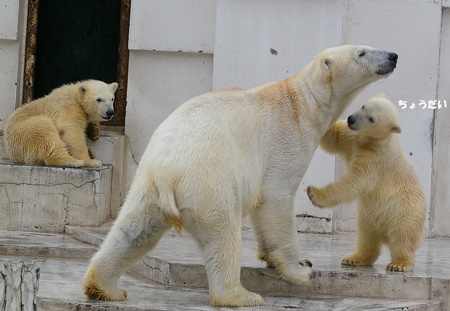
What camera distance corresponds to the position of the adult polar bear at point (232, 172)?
3.32 meters

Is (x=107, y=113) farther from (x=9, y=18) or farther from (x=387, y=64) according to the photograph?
(x=387, y=64)

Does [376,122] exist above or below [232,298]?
above

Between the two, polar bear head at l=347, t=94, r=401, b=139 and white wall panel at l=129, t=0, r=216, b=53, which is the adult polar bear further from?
white wall panel at l=129, t=0, r=216, b=53

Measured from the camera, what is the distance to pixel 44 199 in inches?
228

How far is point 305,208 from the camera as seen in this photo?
6211mm

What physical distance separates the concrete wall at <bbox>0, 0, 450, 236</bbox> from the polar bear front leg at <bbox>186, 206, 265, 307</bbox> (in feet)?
9.36

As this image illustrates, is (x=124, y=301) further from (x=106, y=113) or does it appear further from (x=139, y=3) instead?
(x=139, y=3)

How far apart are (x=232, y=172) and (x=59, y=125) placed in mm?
3362

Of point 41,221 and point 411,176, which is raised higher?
point 411,176

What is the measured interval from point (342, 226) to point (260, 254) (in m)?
2.47

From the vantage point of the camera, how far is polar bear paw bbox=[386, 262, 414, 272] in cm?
427

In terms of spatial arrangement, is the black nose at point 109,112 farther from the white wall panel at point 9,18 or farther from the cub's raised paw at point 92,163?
the white wall panel at point 9,18

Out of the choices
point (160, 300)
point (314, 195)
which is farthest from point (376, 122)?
point (160, 300)

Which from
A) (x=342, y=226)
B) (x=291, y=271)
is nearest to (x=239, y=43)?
(x=342, y=226)
